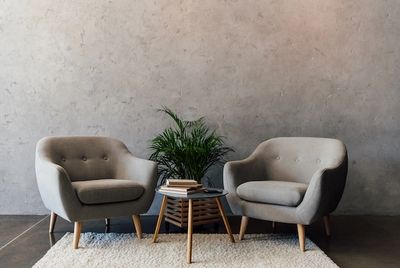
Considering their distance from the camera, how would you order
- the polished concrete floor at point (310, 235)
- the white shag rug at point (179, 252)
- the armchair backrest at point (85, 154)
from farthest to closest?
the armchair backrest at point (85, 154) < the polished concrete floor at point (310, 235) < the white shag rug at point (179, 252)

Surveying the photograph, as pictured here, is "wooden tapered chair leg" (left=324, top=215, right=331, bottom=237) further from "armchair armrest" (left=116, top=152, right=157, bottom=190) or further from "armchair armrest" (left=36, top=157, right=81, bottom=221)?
"armchair armrest" (left=36, top=157, right=81, bottom=221)

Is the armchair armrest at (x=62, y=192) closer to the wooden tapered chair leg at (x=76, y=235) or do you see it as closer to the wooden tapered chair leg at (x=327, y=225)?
the wooden tapered chair leg at (x=76, y=235)

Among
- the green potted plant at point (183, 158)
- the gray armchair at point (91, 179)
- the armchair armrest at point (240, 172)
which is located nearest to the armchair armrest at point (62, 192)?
the gray armchair at point (91, 179)

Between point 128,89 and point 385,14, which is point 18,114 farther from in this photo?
point 385,14

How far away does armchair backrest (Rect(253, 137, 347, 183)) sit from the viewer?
13.0 ft

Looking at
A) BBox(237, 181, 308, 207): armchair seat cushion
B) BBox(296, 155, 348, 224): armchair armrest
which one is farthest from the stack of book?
BBox(296, 155, 348, 224): armchair armrest

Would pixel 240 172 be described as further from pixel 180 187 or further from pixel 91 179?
pixel 91 179

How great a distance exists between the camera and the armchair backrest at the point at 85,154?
13.0 ft

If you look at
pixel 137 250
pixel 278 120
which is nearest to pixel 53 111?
pixel 137 250

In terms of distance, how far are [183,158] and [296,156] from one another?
41.6 inches

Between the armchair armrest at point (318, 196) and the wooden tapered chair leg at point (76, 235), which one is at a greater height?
the armchair armrest at point (318, 196)

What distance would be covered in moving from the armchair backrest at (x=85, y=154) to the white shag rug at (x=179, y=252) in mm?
579

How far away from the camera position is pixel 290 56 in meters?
4.64

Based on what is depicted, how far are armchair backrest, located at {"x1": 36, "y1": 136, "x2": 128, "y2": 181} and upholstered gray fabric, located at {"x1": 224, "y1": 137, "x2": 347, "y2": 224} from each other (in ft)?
3.64
